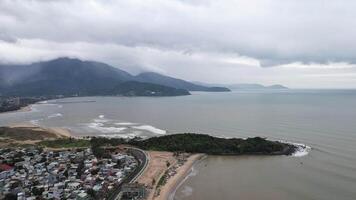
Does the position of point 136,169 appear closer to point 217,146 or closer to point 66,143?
point 217,146

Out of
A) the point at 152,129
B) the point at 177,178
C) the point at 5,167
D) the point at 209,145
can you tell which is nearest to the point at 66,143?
the point at 5,167

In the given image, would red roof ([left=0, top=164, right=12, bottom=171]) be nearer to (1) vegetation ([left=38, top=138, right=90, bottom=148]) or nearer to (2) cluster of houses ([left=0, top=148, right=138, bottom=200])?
(2) cluster of houses ([left=0, top=148, right=138, bottom=200])

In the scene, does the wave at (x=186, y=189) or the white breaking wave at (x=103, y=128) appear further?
the white breaking wave at (x=103, y=128)

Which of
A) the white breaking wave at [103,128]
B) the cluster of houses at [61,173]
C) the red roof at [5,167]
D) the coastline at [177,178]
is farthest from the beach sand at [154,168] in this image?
the white breaking wave at [103,128]


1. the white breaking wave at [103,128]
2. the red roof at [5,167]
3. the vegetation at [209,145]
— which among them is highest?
the vegetation at [209,145]

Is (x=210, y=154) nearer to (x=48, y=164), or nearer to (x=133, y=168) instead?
(x=133, y=168)

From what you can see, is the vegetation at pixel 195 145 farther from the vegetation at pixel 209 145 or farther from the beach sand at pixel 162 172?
the beach sand at pixel 162 172

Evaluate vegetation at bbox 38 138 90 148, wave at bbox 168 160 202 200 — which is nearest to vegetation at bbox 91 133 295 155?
vegetation at bbox 38 138 90 148
